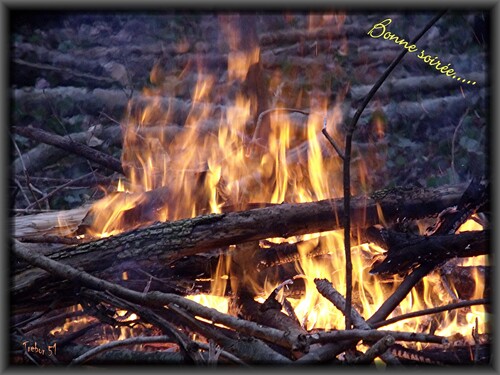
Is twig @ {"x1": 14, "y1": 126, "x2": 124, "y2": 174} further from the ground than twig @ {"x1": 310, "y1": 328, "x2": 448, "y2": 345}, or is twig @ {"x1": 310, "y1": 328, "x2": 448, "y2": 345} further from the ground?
twig @ {"x1": 14, "y1": 126, "x2": 124, "y2": 174}

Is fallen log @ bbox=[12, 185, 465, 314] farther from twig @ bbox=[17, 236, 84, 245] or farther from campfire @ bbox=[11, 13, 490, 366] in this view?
twig @ bbox=[17, 236, 84, 245]

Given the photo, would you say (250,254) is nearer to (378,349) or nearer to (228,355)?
(228,355)

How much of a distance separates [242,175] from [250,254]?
1.14 feet

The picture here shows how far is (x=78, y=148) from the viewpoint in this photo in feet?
8.35

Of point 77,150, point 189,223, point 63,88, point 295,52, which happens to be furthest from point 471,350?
point 63,88

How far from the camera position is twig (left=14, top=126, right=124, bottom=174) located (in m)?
2.49

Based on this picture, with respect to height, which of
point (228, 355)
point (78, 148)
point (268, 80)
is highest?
point (268, 80)

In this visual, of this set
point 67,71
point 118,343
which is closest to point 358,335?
point 118,343

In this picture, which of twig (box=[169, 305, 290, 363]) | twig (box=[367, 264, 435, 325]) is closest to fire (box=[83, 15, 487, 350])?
twig (box=[367, 264, 435, 325])

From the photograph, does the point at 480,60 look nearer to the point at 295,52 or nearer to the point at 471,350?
the point at 295,52

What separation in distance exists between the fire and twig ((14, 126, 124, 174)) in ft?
0.33

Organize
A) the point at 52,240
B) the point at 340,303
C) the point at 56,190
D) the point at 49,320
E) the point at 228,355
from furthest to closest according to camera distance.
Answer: the point at 56,190 → the point at 52,240 → the point at 49,320 → the point at 340,303 → the point at 228,355

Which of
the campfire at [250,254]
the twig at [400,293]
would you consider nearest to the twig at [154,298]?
the campfire at [250,254]

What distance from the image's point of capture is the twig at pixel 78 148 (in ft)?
8.16
